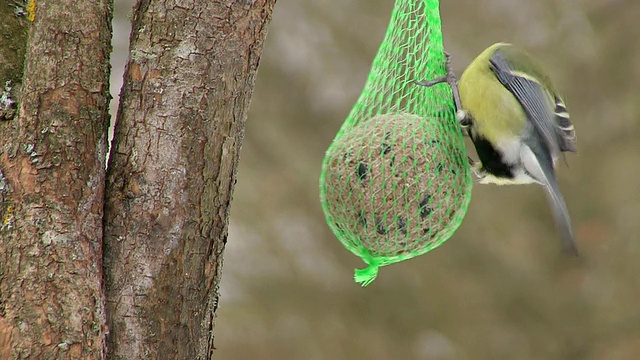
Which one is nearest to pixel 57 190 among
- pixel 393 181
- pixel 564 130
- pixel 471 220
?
pixel 393 181

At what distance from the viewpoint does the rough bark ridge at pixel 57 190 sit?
218 cm

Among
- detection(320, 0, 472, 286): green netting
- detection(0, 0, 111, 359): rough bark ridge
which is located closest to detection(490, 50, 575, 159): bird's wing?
detection(320, 0, 472, 286): green netting

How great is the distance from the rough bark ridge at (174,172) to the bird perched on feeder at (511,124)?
1.58 m

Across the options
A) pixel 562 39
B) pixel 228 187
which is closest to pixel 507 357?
pixel 562 39

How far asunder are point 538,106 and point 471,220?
229 centimetres

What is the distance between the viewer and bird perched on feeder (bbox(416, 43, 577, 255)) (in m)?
3.78

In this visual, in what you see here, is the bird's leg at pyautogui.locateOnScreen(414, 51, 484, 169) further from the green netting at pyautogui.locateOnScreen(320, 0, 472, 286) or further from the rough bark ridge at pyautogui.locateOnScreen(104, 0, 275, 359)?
the rough bark ridge at pyautogui.locateOnScreen(104, 0, 275, 359)

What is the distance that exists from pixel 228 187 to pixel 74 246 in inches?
17.2

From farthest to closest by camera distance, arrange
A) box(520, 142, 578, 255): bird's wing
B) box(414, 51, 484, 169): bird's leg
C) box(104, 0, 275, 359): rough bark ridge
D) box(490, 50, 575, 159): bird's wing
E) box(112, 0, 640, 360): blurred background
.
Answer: box(112, 0, 640, 360): blurred background, box(490, 50, 575, 159): bird's wing, box(520, 142, 578, 255): bird's wing, box(414, 51, 484, 169): bird's leg, box(104, 0, 275, 359): rough bark ridge

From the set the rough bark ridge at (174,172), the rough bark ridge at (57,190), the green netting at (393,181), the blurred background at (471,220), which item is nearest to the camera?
the rough bark ridge at (57,190)

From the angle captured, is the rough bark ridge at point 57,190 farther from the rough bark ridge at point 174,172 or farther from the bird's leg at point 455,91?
the bird's leg at point 455,91

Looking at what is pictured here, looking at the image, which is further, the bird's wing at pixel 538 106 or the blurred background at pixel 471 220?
the blurred background at pixel 471 220

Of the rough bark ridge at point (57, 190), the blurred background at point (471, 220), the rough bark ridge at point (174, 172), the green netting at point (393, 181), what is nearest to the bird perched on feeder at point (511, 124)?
the green netting at point (393, 181)

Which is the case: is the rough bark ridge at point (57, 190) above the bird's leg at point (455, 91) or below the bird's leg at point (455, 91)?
below
